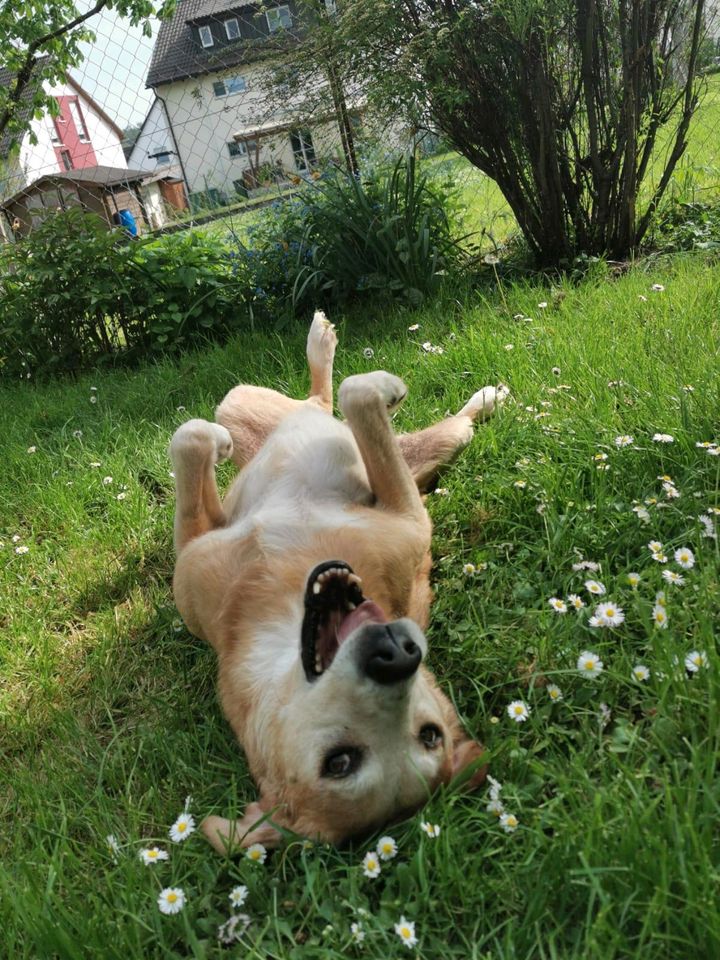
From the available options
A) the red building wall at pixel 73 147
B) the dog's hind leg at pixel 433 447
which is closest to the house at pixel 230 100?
the red building wall at pixel 73 147

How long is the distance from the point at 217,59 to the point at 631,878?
6.76 metres

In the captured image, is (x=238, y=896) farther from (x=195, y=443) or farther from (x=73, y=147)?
(x=73, y=147)

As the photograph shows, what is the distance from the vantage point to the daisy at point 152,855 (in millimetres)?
1766

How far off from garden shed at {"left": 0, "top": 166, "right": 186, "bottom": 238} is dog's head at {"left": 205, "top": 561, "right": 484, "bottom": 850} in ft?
19.4

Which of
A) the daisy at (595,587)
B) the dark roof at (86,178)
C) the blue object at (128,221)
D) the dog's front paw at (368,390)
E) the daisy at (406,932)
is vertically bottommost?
the daisy at (406,932)

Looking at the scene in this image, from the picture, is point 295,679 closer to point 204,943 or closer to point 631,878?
point 204,943

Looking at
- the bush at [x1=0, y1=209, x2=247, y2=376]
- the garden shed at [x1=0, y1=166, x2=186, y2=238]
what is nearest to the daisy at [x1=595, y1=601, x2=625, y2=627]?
the bush at [x1=0, y1=209, x2=247, y2=376]

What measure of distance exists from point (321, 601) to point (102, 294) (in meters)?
4.72

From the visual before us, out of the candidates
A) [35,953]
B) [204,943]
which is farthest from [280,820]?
[35,953]

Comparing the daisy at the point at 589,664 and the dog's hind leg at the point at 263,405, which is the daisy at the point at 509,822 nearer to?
the daisy at the point at 589,664

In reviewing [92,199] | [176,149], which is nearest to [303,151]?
[176,149]

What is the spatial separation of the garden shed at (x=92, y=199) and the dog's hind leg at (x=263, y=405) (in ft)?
12.5

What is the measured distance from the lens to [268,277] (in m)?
5.61

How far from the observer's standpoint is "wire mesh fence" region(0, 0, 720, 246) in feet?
18.3
